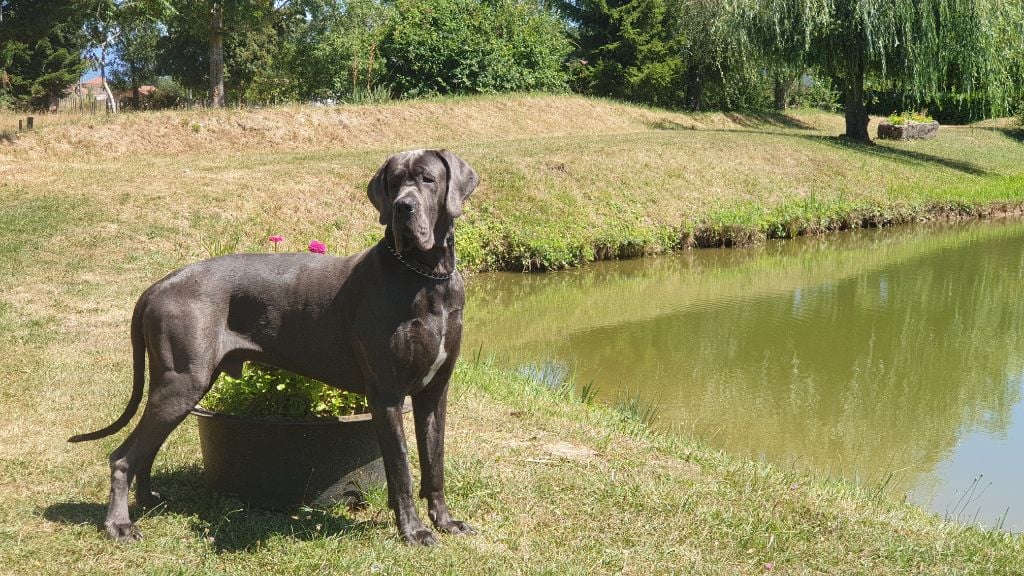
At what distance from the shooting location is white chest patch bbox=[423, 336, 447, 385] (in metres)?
3.81

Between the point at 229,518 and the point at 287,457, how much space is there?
38 centimetres

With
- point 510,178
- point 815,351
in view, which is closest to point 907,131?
point 510,178

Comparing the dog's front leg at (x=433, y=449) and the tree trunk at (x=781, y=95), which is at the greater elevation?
the tree trunk at (x=781, y=95)

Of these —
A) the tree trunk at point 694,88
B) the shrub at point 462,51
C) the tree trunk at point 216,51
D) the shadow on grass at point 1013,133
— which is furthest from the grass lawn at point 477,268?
the tree trunk at point 694,88

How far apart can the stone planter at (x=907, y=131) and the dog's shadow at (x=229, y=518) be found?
29456 millimetres

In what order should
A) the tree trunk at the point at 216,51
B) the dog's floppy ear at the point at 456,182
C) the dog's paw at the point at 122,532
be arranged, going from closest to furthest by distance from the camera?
the dog's floppy ear at the point at 456,182, the dog's paw at the point at 122,532, the tree trunk at the point at 216,51

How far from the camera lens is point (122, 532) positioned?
387 centimetres

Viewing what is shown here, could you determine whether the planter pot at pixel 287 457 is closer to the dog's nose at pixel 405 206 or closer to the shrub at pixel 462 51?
the dog's nose at pixel 405 206

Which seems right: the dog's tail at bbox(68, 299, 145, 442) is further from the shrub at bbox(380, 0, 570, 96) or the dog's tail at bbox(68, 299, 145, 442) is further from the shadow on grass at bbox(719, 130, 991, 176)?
the shrub at bbox(380, 0, 570, 96)

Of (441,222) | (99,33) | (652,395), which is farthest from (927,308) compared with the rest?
(99,33)

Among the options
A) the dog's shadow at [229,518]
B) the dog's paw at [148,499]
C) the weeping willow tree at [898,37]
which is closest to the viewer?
the dog's shadow at [229,518]

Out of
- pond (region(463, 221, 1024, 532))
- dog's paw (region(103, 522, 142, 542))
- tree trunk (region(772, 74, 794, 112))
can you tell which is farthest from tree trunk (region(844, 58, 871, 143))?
dog's paw (region(103, 522, 142, 542))

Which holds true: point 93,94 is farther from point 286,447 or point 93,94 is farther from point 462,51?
point 286,447

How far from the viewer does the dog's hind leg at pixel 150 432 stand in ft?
12.6
